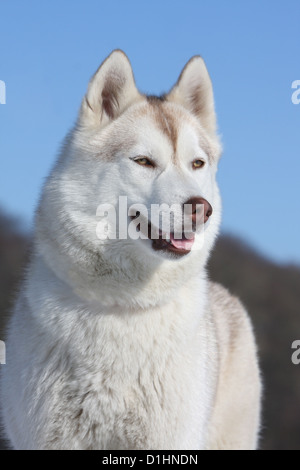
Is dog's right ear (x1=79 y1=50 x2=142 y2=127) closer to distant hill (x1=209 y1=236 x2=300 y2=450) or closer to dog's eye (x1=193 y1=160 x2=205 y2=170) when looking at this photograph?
dog's eye (x1=193 y1=160 x2=205 y2=170)

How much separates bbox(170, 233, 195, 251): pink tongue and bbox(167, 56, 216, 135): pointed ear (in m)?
1.27

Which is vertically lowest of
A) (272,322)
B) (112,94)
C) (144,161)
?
(272,322)

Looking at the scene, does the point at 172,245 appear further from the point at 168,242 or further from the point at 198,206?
the point at 198,206

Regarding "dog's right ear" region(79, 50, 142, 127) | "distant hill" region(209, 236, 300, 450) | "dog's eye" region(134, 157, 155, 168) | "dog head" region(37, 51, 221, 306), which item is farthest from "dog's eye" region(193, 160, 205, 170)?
"distant hill" region(209, 236, 300, 450)

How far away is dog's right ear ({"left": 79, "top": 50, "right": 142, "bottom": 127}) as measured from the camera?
5512 mm

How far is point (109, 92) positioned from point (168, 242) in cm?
139

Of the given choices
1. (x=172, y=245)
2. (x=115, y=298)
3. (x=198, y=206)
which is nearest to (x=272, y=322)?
(x=115, y=298)

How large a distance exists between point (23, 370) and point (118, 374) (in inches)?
29.0

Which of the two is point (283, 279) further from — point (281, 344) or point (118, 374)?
point (118, 374)

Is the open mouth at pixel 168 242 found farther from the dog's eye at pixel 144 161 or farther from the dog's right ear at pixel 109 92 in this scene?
the dog's right ear at pixel 109 92

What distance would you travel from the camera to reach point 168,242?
16.7ft

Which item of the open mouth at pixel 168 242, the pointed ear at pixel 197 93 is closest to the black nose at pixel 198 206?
the open mouth at pixel 168 242

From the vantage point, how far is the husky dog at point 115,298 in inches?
203

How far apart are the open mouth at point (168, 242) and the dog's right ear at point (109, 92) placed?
1.03m
